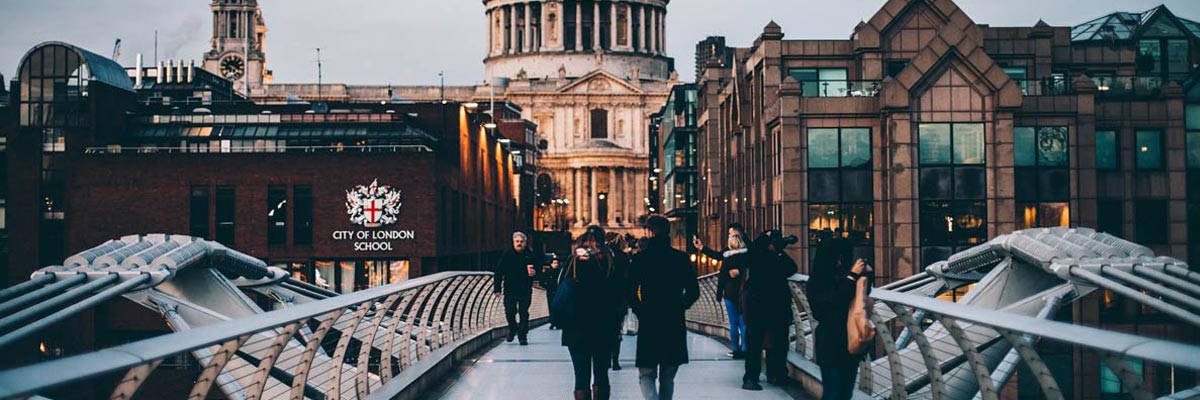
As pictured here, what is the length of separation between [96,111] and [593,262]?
59.0 metres

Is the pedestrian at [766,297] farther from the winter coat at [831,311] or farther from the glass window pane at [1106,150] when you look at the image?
the glass window pane at [1106,150]

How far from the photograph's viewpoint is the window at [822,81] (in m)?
45.7

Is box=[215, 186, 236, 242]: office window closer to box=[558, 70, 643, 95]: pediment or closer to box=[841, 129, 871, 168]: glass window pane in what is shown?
box=[841, 129, 871, 168]: glass window pane

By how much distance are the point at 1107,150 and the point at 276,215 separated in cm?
3491

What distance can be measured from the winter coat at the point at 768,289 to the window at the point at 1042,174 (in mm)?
32085

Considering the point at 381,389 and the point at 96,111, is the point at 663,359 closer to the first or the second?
the point at 381,389

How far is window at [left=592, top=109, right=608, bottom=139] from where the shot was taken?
185375 mm

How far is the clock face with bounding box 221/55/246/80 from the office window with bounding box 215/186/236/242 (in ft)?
439

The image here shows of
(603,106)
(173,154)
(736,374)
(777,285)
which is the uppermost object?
(603,106)

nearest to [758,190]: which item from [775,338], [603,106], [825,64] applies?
[825,64]

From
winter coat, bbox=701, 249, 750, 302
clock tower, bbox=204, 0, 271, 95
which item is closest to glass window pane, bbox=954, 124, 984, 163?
winter coat, bbox=701, 249, 750, 302

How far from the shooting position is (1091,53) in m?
52.6

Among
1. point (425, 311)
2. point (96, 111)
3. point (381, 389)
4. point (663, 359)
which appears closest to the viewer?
point (663, 359)

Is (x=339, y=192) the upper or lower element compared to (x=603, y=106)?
lower
